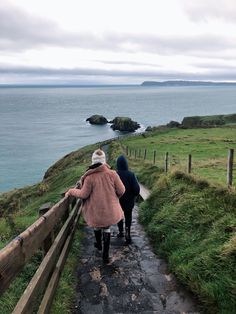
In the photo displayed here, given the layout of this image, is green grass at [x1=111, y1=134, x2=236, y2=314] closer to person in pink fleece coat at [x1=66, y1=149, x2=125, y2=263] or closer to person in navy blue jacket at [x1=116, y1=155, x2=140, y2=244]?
person in navy blue jacket at [x1=116, y1=155, x2=140, y2=244]

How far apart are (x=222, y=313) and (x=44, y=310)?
7.99ft

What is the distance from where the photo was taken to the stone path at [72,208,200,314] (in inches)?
250

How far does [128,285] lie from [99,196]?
1.76 m

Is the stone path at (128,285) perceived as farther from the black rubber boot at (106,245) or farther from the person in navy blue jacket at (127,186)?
the person in navy blue jacket at (127,186)

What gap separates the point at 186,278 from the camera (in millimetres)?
7027

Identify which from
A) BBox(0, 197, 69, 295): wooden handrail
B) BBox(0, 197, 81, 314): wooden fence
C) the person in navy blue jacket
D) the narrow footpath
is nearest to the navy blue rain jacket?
the person in navy blue jacket

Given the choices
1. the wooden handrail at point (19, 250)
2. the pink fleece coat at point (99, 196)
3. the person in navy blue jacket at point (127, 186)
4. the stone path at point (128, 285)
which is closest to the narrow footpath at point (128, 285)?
the stone path at point (128, 285)

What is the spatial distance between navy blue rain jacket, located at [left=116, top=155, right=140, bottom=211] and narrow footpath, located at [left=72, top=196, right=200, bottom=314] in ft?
3.63

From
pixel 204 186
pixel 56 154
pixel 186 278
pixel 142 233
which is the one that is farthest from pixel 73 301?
pixel 56 154

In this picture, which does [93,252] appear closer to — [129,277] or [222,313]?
[129,277]

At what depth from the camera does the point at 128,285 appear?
7.22 meters

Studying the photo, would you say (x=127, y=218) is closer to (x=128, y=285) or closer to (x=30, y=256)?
(x=128, y=285)

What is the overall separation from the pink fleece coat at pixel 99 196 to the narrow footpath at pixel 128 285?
0.95 meters

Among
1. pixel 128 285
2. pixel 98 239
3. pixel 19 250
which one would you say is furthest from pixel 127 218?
pixel 19 250
